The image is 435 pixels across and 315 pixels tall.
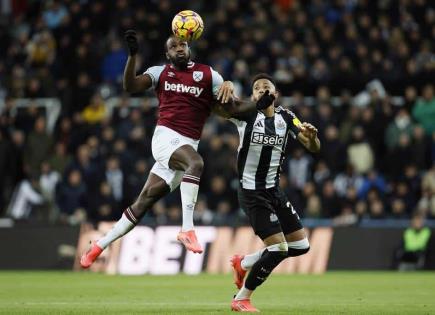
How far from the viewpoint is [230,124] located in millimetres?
22734

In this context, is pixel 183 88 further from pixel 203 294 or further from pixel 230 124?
pixel 230 124

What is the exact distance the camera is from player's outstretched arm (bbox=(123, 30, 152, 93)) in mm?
11711

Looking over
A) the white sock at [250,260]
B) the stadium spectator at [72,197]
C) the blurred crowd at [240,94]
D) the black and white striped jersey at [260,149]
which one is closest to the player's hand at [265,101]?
the black and white striped jersey at [260,149]

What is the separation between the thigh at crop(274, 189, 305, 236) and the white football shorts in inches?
45.0

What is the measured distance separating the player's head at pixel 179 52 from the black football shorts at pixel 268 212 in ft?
5.10

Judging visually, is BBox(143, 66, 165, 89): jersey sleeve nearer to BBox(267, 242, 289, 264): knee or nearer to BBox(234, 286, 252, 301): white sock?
BBox(267, 242, 289, 264): knee

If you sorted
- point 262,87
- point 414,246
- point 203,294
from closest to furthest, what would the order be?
point 262,87 < point 203,294 < point 414,246

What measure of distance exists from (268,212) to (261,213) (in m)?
0.08

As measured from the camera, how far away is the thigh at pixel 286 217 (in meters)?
12.2

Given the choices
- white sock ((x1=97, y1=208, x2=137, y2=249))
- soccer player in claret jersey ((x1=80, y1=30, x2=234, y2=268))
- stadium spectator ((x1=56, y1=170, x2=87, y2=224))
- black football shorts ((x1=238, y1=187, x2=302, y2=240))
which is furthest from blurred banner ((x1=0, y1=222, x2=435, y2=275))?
black football shorts ((x1=238, y1=187, x2=302, y2=240))

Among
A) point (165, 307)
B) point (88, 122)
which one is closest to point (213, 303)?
point (165, 307)

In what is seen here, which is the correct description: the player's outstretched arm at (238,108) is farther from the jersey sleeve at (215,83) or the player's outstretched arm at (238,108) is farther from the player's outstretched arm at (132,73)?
the player's outstretched arm at (132,73)

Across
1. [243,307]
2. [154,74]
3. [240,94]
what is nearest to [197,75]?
[154,74]

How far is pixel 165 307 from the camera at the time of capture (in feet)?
40.8
